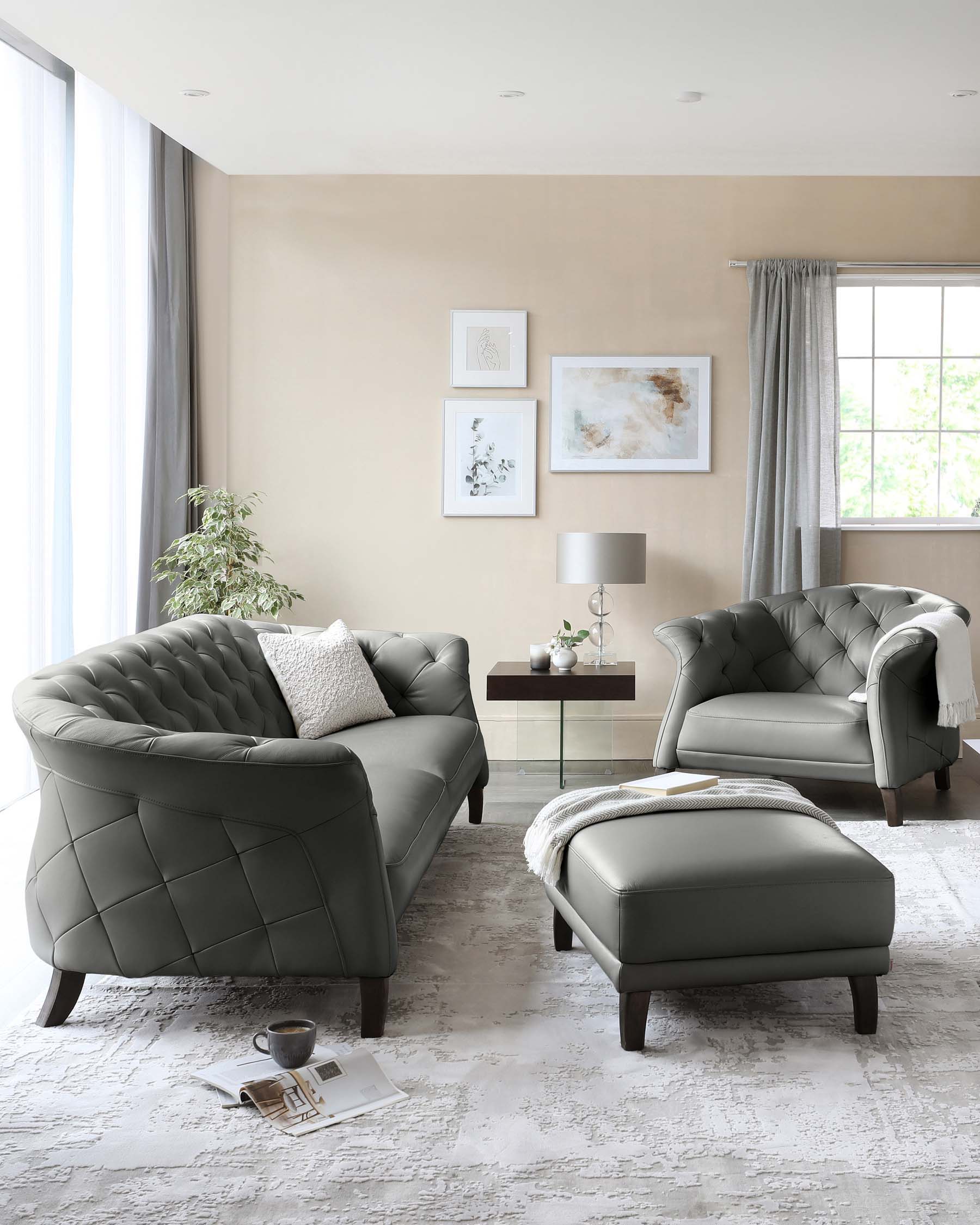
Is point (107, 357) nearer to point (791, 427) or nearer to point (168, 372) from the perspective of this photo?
point (168, 372)

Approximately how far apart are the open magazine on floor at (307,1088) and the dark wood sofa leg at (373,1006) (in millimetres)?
119

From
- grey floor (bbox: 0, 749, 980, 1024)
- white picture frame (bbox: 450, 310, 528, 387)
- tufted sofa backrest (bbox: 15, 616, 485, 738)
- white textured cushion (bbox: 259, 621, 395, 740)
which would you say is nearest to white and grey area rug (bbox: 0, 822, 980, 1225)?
grey floor (bbox: 0, 749, 980, 1024)

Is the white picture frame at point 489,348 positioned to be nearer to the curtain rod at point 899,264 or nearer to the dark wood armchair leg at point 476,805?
the curtain rod at point 899,264

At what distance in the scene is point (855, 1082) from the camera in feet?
7.38

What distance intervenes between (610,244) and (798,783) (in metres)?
2.80

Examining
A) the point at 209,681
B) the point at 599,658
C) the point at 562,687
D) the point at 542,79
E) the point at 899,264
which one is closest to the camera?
the point at 209,681

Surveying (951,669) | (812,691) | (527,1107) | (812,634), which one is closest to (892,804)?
(951,669)

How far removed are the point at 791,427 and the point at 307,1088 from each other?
4109 mm

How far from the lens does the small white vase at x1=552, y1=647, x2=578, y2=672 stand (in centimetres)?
490

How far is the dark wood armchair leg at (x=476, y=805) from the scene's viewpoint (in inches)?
166

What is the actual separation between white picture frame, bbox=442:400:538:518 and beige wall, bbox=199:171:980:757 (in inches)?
2.6

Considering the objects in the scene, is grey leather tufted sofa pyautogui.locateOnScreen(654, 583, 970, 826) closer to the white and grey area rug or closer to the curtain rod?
the white and grey area rug

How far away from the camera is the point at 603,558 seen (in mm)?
4953

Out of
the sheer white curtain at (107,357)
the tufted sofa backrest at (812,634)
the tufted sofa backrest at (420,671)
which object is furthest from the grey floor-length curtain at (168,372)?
the tufted sofa backrest at (812,634)
